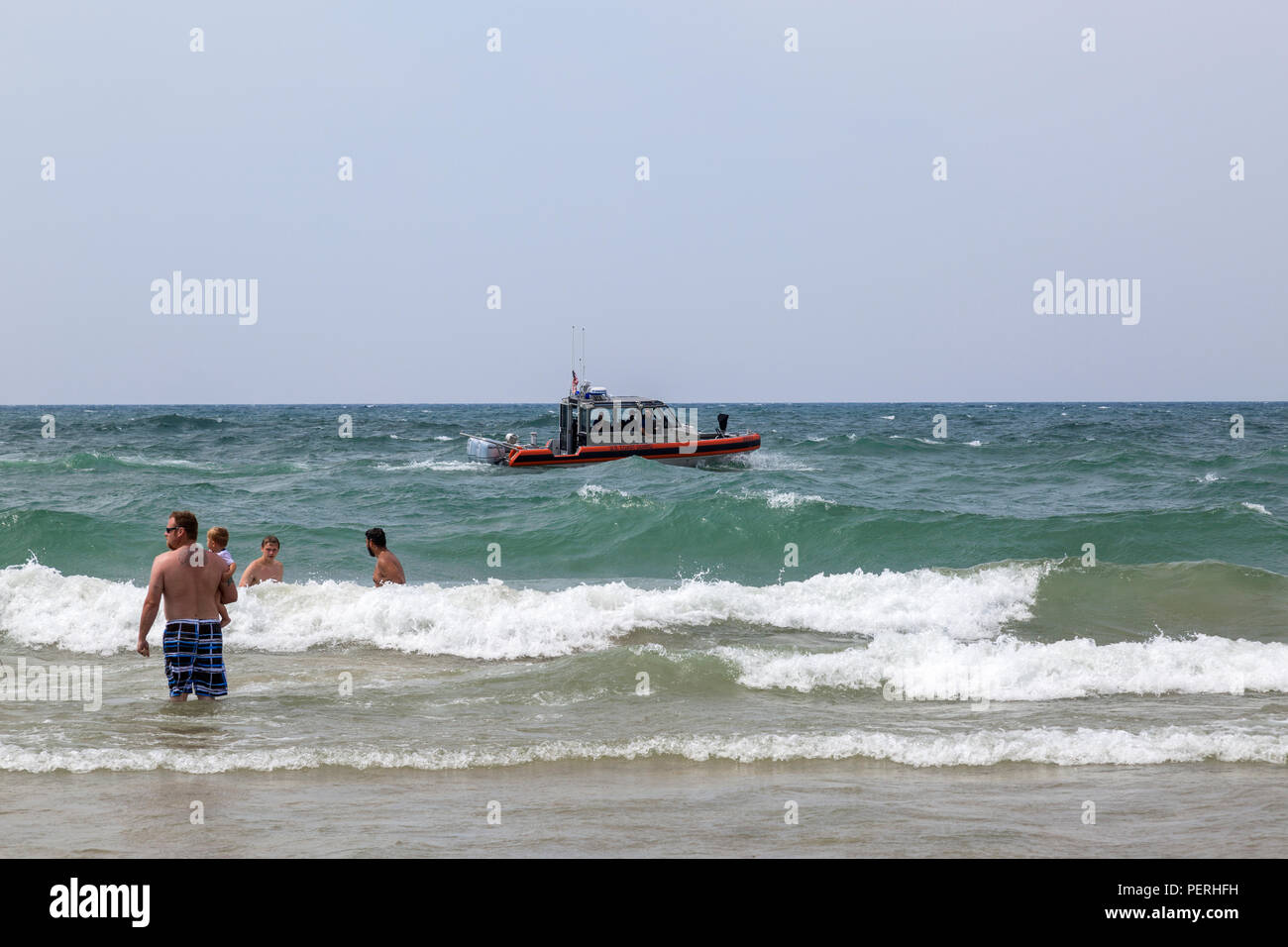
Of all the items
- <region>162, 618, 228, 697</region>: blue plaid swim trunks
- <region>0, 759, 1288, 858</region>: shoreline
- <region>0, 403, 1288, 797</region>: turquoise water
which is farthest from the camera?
<region>162, 618, 228, 697</region>: blue plaid swim trunks

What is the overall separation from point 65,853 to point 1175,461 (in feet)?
106

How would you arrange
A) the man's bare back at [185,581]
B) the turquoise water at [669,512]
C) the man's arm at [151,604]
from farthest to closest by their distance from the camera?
the turquoise water at [669,512] → the man's bare back at [185,581] → the man's arm at [151,604]

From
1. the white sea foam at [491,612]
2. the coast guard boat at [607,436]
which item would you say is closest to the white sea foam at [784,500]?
the white sea foam at [491,612]

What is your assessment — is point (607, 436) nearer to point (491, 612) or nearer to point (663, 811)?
point (491, 612)

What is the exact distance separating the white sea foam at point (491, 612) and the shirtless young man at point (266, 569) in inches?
6.1

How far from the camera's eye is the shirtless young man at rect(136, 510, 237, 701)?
746cm

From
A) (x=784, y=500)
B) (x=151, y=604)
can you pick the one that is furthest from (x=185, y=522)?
(x=784, y=500)

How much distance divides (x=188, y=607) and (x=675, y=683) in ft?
12.1

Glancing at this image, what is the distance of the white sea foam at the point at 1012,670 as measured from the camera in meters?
8.91

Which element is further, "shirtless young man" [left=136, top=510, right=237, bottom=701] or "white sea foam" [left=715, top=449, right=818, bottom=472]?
"white sea foam" [left=715, top=449, right=818, bottom=472]

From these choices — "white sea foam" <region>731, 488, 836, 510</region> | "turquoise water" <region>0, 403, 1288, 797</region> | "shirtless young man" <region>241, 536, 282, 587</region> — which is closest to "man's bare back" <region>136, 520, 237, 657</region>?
"turquoise water" <region>0, 403, 1288, 797</region>

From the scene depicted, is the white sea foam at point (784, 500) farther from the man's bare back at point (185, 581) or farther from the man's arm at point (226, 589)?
the man's bare back at point (185, 581)

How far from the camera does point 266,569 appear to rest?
11.2 m

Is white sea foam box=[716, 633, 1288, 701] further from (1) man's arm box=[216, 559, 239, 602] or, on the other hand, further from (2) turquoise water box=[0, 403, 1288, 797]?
(1) man's arm box=[216, 559, 239, 602]
